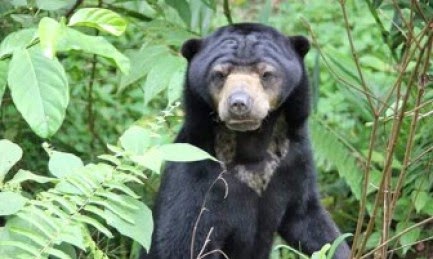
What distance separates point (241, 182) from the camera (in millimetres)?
5875

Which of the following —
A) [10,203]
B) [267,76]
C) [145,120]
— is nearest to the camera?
[10,203]

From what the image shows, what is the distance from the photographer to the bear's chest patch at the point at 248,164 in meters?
5.90

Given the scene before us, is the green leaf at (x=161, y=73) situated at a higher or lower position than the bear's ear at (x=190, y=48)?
lower

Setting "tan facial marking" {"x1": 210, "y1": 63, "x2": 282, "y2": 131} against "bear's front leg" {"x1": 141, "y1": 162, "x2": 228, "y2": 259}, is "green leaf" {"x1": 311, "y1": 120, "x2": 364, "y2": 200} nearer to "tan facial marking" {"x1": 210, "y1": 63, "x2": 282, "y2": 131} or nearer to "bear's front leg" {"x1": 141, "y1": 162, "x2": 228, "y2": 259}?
"tan facial marking" {"x1": 210, "y1": 63, "x2": 282, "y2": 131}

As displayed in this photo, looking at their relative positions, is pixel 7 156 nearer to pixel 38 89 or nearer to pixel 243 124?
pixel 38 89

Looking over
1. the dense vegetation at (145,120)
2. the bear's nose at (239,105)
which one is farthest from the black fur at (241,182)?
the bear's nose at (239,105)

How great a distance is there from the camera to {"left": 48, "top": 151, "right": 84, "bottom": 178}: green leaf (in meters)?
4.15

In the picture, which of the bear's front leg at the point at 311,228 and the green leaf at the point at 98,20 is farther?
the bear's front leg at the point at 311,228

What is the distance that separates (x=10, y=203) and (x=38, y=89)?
0.50 m

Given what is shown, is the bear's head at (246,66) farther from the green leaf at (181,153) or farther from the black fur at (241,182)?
the green leaf at (181,153)

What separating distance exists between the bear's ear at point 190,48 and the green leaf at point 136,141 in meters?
1.74

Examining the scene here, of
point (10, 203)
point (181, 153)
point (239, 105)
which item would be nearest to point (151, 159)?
point (181, 153)

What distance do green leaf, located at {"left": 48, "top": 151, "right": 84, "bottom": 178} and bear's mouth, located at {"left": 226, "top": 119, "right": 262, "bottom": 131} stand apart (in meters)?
1.46

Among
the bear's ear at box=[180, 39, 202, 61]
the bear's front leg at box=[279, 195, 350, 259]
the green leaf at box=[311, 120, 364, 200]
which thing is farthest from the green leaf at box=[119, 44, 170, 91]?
the green leaf at box=[311, 120, 364, 200]
